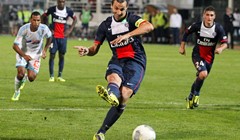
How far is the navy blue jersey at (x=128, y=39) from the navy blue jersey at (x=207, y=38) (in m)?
4.85

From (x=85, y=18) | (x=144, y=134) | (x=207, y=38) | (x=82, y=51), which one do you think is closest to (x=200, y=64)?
(x=207, y=38)

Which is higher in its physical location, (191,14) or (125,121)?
(125,121)

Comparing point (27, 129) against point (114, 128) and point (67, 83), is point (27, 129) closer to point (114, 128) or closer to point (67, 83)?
point (114, 128)

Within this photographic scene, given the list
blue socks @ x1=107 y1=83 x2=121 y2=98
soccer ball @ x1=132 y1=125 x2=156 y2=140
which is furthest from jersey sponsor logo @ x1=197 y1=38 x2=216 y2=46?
soccer ball @ x1=132 y1=125 x2=156 y2=140

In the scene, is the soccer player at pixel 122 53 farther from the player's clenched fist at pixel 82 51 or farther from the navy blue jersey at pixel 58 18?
the navy blue jersey at pixel 58 18

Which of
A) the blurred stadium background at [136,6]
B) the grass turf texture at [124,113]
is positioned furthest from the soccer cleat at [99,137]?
the blurred stadium background at [136,6]

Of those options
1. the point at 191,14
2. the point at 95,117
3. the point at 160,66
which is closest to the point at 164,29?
the point at 191,14

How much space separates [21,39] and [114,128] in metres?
4.91

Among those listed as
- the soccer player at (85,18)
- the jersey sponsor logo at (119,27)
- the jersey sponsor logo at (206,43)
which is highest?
the jersey sponsor logo at (119,27)

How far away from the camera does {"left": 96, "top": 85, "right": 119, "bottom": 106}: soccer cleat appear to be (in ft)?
34.1

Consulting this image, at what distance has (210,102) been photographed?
56.9 feet

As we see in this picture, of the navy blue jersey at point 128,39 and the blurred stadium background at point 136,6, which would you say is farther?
the blurred stadium background at point 136,6

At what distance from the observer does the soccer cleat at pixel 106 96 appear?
10.4 meters

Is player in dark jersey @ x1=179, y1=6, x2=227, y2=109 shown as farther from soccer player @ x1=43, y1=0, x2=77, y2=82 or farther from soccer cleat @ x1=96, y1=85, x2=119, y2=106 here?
soccer player @ x1=43, y1=0, x2=77, y2=82
